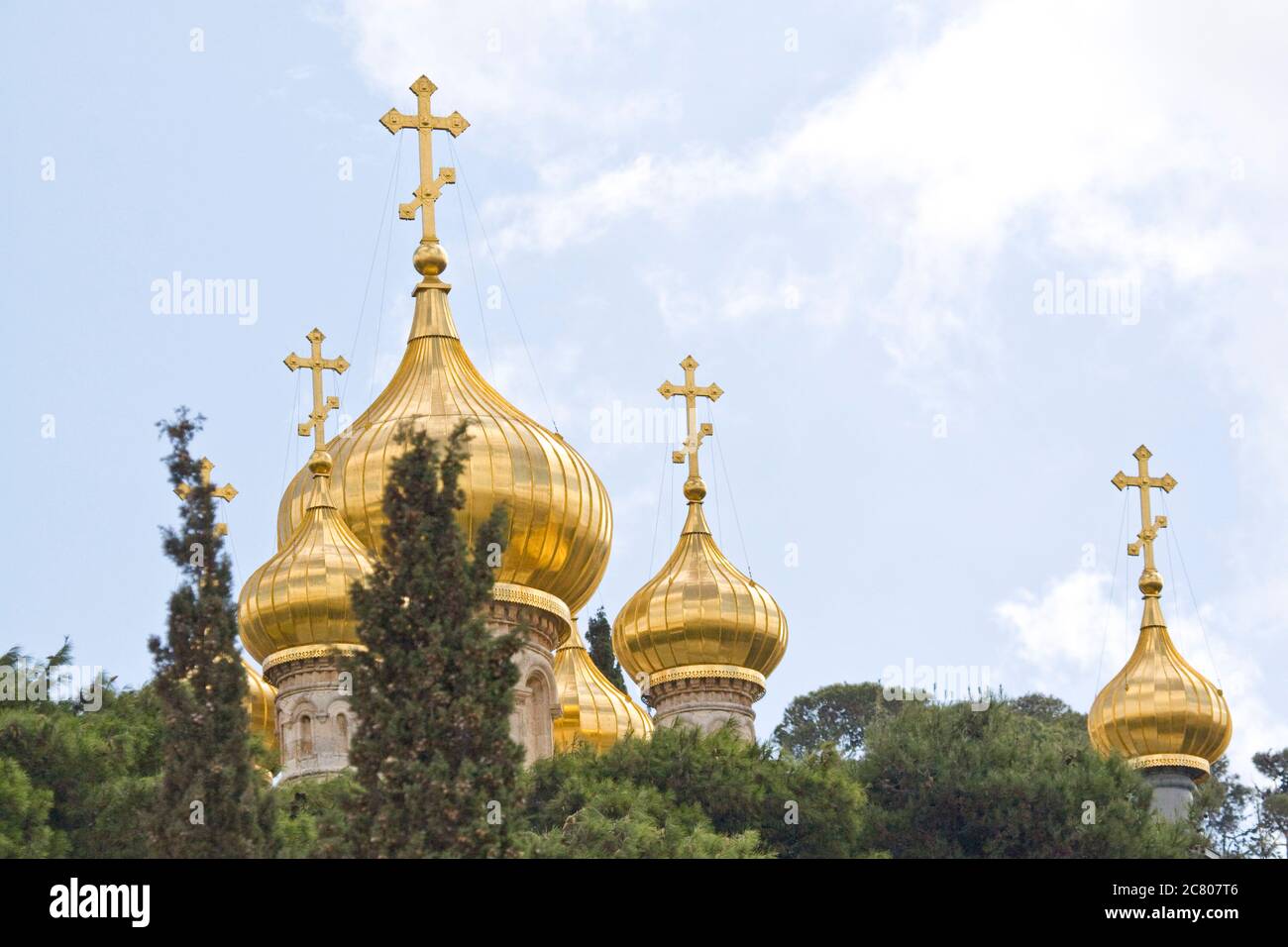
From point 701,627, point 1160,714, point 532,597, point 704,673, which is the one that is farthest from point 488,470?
point 1160,714

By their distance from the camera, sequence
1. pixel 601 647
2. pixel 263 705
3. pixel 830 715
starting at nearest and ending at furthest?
pixel 263 705 < pixel 601 647 < pixel 830 715

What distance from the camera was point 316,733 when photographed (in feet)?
117

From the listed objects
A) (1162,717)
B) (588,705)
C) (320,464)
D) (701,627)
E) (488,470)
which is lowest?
(1162,717)

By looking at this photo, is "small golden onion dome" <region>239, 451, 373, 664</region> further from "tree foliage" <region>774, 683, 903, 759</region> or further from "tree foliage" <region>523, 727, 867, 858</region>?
"tree foliage" <region>774, 683, 903, 759</region>

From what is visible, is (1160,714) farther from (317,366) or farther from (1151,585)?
(317,366)

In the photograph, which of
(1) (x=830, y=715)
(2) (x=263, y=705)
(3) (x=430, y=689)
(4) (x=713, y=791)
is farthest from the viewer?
(1) (x=830, y=715)

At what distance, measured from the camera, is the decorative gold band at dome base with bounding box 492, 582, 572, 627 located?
119 feet

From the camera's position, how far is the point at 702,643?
40906mm

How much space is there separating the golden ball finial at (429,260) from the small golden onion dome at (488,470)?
0.21m

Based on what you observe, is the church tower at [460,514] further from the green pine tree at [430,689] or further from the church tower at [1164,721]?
the green pine tree at [430,689]

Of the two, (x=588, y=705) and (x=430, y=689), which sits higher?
(x=588, y=705)

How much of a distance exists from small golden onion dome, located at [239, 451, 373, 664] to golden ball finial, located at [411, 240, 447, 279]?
283 centimetres

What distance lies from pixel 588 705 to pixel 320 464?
24.5 feet
